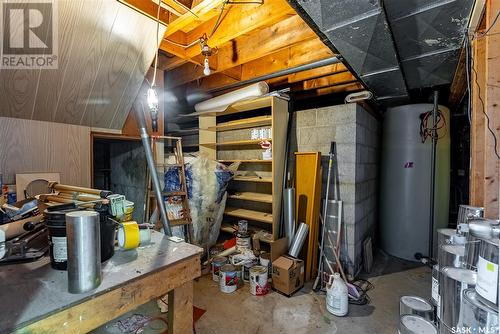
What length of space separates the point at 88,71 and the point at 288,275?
2338 mm

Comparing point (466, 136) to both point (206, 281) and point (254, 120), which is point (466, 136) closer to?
point (254, 120)

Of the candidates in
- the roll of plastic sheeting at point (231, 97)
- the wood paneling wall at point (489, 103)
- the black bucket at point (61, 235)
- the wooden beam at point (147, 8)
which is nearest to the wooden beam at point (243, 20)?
the wooden beam at point (147, 8)

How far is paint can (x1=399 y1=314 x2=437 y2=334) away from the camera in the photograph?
4.69ft

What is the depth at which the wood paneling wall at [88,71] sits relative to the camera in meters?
1.50

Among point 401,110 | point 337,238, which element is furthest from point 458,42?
point 337,238

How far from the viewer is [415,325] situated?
1495 millimetres

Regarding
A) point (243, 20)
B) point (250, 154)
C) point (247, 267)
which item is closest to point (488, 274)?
point (243, 20)

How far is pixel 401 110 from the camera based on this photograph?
3.17 m

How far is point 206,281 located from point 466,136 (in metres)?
4.06

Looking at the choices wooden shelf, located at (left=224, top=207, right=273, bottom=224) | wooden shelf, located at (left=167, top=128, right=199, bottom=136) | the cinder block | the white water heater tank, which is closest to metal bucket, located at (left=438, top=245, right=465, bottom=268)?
wooden shelf, located at (left=224, top=207, right=273, bottom=224)

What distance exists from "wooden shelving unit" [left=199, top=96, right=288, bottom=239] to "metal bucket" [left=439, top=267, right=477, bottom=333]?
1665mm

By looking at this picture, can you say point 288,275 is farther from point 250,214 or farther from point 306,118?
point 306,118

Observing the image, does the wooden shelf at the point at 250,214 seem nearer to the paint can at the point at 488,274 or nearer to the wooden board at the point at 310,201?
the wooden board at the point at 310,201

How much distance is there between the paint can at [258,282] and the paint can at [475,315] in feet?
5.01
